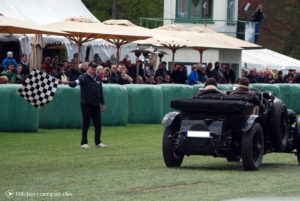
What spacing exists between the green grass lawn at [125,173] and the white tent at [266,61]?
32.1 m

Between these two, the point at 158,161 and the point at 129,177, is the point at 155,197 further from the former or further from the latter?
the point at 158,161

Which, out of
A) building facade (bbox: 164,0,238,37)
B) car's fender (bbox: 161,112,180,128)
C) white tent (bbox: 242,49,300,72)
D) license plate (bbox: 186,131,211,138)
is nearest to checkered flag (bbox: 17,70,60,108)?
car's fender (bbox: 161,112,180,128)

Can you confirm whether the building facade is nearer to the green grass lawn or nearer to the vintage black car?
the green grass lawn

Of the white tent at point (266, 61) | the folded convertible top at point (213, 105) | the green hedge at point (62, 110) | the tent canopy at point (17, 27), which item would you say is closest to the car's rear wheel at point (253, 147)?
the folded convertible top at point (213, 105)

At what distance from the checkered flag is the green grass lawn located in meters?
0.87

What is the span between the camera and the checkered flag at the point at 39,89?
16.8 metres

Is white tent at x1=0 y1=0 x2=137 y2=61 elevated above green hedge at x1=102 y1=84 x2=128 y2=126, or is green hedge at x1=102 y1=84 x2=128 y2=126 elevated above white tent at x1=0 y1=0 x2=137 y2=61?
white tent at x1=0 y1=0 x2=137 y2=61

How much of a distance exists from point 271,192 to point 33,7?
2257cm

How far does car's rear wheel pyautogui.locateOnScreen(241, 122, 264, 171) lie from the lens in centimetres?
1229

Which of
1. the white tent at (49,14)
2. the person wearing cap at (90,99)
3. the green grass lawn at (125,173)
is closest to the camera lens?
the green grass lawn at (125,173)

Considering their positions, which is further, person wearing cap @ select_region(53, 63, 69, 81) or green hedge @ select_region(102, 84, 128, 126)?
person wearing cap @ select_region(53, 63, 69, 81)

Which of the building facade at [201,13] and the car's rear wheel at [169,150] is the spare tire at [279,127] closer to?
the car's rear wheel at [169,150]

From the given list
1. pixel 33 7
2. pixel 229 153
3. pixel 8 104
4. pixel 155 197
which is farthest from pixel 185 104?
pixel 33 7

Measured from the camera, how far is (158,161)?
1373 centimetres
